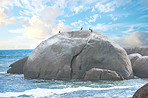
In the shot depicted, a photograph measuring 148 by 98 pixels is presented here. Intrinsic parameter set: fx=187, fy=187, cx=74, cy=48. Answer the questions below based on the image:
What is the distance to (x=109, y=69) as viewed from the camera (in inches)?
468

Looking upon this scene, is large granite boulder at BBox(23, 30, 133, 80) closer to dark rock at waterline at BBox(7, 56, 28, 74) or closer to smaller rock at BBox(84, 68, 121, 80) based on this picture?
smaller rock at BBox(84, 68, 121, 80)

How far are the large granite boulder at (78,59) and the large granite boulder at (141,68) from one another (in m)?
0.95

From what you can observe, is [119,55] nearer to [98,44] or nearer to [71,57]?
[98,44]

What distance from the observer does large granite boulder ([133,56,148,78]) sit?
41.7 feet

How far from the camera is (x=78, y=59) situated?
39.9 ft

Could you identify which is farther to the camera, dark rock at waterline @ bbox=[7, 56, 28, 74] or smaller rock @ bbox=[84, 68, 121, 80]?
dark rock at waterline @ bbox=[7, 56, 28, 74]

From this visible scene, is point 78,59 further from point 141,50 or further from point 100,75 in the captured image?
point 141,50

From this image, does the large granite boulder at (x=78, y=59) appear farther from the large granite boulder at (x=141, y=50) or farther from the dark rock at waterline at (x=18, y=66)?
the large granite boulder at (x=141, y=50)

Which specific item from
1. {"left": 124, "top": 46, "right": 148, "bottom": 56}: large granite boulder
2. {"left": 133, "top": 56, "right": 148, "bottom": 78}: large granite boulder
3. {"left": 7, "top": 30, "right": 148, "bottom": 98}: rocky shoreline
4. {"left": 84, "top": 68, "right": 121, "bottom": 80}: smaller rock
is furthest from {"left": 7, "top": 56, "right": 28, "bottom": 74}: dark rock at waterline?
{"left": 124, "top": 46, "right": 148, "bottom": 56}: large granite boulder

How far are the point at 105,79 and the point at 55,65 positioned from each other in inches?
131

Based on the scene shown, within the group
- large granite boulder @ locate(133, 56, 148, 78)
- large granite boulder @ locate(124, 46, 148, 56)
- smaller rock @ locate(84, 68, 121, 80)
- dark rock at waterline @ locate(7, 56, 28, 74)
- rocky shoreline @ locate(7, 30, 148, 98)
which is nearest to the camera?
smaller rock @ locate(84, 68, 121, 80)

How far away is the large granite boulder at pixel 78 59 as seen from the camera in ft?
Answer: 39.1

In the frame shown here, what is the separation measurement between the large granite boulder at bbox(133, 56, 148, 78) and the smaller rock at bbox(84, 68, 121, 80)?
7.72 feet

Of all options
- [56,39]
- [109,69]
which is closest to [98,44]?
[109,69]
